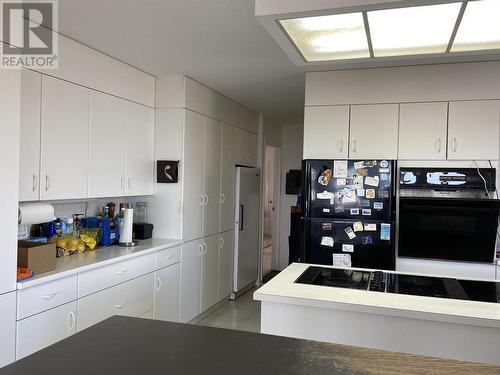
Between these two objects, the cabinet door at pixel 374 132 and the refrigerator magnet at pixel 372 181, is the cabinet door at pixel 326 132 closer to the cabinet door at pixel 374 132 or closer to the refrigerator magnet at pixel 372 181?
the cabinet door at pixel 374 132

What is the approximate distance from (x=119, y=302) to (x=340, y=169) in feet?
6.64

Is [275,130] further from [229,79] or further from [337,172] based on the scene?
[337,172]

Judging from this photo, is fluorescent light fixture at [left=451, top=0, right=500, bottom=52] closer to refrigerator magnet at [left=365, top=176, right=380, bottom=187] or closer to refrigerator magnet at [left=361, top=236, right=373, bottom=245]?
refrigerator magnet at [left=365, top=176, right=380, bottom=187]

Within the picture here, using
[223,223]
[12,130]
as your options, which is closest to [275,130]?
[223,223]

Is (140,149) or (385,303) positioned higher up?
(140,149)

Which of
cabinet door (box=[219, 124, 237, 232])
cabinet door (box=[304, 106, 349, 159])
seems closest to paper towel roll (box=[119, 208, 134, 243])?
cabinet door (box=[219, 124, 237, 232])

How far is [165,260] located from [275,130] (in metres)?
3.52

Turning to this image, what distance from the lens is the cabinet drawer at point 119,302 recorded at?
2.77m

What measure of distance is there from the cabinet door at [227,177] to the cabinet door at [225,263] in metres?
0.12

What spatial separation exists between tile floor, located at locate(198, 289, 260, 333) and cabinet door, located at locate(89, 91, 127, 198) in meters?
1.76

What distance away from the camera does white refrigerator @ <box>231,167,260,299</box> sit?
518 cm

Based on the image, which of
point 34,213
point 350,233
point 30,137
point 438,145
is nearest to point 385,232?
point 350,233

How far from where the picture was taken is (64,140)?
2.96m

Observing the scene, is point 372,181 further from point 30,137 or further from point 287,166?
point 287,166
